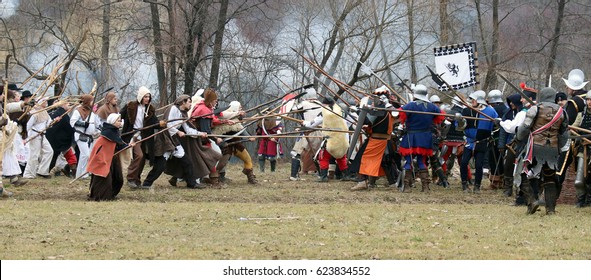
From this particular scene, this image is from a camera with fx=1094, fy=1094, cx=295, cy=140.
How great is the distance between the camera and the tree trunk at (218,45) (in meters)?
27.0

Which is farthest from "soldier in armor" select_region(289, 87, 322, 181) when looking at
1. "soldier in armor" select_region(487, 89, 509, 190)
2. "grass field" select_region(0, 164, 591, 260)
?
"soldier in armor" select_region(487, 89, 509, 190)

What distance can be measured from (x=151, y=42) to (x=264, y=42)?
308 centimetres

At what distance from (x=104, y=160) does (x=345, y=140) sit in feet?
18.6

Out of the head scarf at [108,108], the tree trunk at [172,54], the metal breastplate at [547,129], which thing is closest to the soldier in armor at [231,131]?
the head scarf at [108,108]

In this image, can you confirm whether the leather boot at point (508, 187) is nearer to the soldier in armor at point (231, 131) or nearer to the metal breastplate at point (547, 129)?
the metal breastplate at point (547, 129)

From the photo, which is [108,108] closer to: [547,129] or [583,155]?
[547,129]

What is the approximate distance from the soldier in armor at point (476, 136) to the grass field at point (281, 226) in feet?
2.11

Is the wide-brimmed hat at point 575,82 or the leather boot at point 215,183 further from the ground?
the wide-brimmed hat at point 575,82

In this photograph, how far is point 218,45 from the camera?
27.2 meters

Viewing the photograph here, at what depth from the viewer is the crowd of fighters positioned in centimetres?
1421

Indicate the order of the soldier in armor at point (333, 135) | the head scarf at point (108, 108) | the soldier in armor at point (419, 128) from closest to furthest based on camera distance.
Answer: the head scarf at point (108, 108) → the soldier in armor at point (419, 128) → the soldier in armor at point (333, 135)

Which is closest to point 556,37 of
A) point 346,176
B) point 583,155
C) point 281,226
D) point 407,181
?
point 346,176

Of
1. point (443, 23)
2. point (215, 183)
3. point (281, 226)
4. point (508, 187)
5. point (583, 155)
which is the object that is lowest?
point (281, 226)

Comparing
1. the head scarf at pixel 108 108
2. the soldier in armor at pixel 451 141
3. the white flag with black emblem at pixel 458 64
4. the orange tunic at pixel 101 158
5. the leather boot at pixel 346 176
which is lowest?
the leather boot at pixel 346 176
